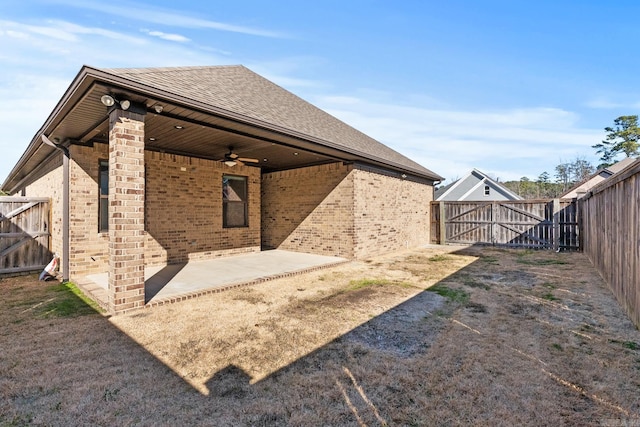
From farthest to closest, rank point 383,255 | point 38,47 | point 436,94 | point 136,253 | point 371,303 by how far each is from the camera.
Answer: point 436,94
point 383,255
point 38,47
point 371,303
point 136,253

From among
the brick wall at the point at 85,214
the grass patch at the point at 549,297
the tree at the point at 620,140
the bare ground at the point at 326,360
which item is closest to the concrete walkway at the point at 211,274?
the brick wall at the point at 85,214

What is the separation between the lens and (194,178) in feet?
29.1

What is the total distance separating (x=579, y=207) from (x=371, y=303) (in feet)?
34.0

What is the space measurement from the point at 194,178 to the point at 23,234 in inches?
164

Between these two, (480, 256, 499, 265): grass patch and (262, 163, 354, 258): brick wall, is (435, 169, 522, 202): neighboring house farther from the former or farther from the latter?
(262, 163, 354, 258): brick wall

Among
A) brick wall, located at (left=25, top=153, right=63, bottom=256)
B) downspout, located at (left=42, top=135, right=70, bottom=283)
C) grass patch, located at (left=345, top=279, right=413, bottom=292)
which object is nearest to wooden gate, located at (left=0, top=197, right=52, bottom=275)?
brick wall, located at (left=25, top=153, right=63, bottom=256)

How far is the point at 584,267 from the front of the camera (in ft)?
26.2

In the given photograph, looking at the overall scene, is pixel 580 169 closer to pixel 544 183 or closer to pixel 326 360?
pixel 544 183

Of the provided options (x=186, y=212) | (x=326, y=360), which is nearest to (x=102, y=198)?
(x=186, y=212)

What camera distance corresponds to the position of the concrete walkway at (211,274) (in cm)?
531

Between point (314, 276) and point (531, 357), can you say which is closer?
point (531, 357)

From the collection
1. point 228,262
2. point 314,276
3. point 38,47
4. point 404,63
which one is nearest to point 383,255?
point 314,276

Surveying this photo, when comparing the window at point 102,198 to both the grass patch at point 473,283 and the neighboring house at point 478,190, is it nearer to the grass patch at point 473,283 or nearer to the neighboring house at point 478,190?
the grass patch at point 473,283

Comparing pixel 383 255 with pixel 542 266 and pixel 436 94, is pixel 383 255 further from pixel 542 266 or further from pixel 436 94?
pixel 436 94
